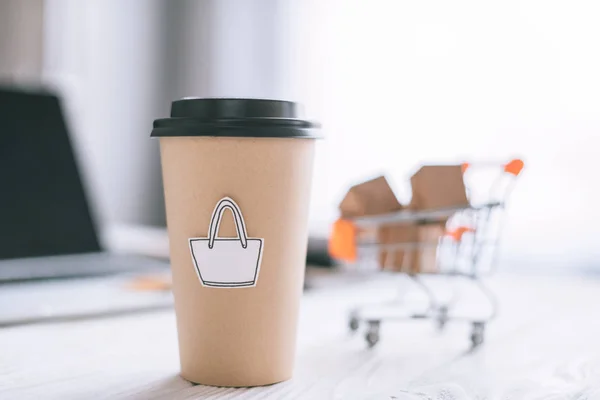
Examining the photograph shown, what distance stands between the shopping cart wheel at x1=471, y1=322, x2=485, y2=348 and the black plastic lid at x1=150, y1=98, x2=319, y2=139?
0.98 ft

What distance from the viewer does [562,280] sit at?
122 cm

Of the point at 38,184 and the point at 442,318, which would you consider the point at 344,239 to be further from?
the point at 38,184

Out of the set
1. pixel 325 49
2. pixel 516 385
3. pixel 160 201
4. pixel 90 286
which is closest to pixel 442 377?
pixel 516 385

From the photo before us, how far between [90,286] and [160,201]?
1030mm

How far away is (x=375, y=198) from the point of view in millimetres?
730

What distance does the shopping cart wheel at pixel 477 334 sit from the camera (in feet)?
2.34

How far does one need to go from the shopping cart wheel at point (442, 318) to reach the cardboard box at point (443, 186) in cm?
14

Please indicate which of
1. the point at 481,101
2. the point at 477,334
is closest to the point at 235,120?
the point at 477,334

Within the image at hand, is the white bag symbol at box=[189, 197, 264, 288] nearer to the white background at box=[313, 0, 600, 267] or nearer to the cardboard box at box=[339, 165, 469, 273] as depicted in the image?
the cardboard box at box=[339, 165, 469, 273]

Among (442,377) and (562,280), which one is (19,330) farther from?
(562,280)

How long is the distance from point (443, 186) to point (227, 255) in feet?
0.84

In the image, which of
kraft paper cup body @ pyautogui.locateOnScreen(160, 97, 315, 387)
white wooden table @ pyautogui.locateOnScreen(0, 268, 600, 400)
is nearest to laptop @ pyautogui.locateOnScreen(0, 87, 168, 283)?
white wooden table @ pyautogui.locateOnScreen(0, 268, 600, 400)

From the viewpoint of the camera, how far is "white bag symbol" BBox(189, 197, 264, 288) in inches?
21.3

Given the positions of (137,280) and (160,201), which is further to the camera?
(160,201)
